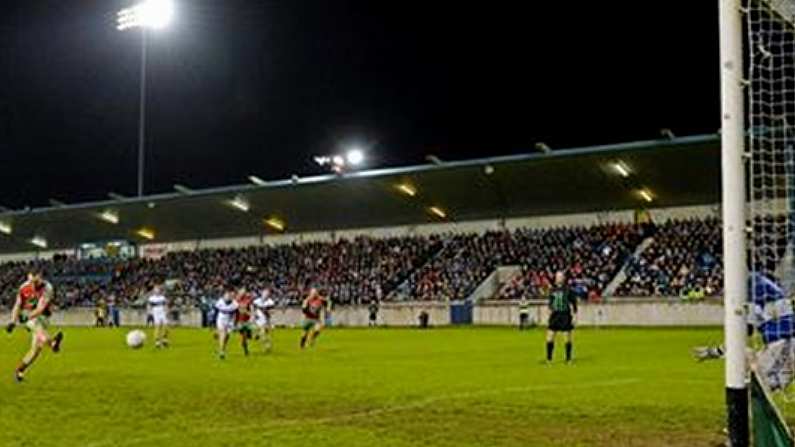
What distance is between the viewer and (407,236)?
2707 inches

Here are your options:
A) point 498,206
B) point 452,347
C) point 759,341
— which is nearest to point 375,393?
point 759,341

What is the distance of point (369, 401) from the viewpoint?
16203 millimetres

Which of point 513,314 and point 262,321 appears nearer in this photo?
point 262,321

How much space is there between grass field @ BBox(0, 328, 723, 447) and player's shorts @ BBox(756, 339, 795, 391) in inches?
37.1

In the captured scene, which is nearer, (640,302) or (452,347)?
(452,347)

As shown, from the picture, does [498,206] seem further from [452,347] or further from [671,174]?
[452,347]

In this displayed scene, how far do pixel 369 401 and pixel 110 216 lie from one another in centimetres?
6500

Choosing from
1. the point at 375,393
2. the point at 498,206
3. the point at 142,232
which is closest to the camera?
the point at 375,393

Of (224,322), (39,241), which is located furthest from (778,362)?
(39,241)

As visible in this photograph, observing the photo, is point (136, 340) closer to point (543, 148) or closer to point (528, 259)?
point (543, 148)

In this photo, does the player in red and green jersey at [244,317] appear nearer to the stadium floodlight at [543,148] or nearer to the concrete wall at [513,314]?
the concrete wall at [513,314]

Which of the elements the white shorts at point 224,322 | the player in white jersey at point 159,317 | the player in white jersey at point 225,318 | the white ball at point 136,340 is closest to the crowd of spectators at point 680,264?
the player in white jersey at point 159,317

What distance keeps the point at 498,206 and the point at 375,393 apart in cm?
4680

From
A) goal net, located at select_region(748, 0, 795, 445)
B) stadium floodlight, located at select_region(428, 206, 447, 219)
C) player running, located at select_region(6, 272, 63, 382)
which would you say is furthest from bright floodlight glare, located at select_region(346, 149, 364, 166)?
goal net, located at select_region(748, 0, 795, 445)
